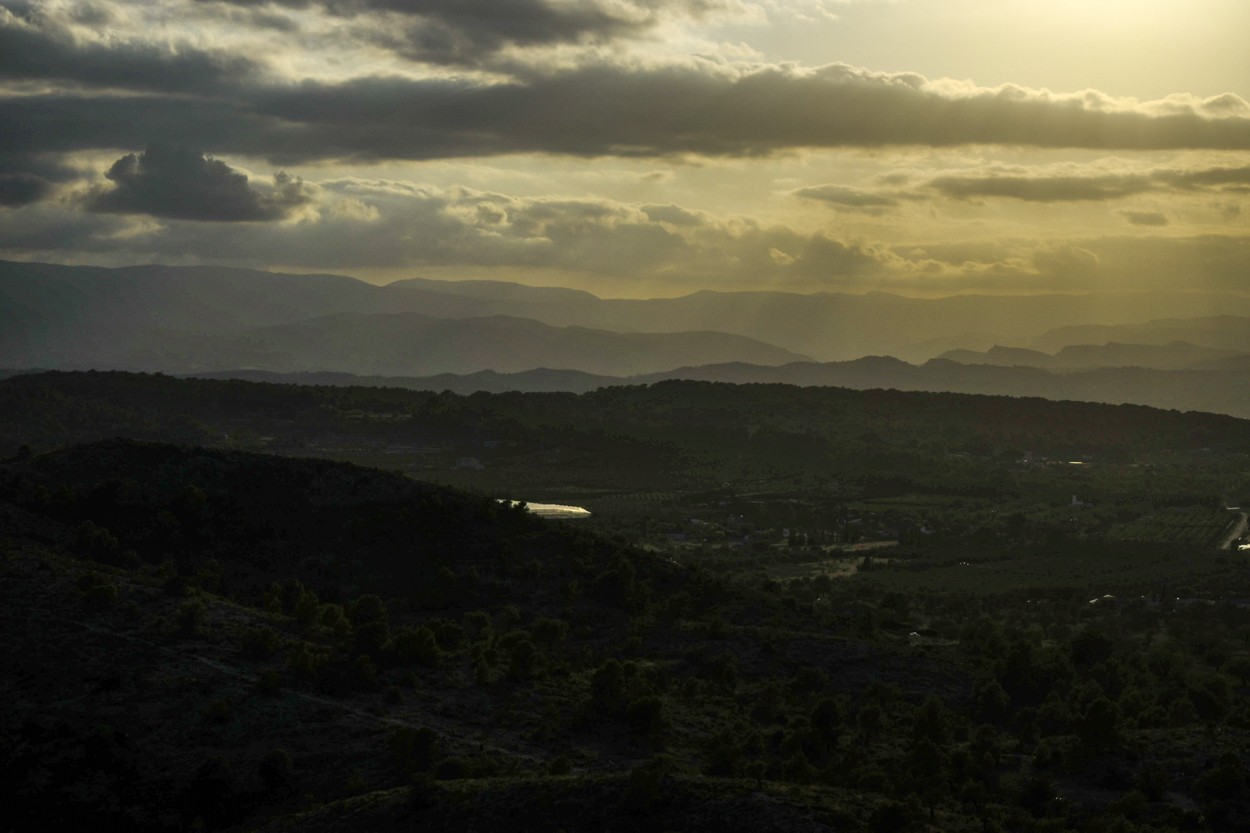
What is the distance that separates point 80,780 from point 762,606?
4078cm

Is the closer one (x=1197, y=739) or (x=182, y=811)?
(x=182, y=811)

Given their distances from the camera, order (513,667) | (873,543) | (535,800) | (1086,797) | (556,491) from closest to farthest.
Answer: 1. (535,800)
2. (1086,797)
3. (513,667)
4. (873,543)
5. (556,491)

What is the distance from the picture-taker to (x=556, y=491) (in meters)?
154

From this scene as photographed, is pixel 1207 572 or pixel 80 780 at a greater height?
pixel 80 780

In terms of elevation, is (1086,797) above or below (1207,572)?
above

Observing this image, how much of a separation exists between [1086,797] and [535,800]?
20.2 m

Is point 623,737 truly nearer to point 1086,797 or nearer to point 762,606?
point 1086,797

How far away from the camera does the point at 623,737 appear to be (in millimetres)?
46312

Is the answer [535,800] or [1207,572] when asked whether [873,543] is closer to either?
[1207,572]

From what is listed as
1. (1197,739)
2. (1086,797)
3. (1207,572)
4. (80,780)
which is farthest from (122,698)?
(1207,572)

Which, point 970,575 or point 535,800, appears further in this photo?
point 970,575

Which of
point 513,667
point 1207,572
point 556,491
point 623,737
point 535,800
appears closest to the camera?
point 535,800

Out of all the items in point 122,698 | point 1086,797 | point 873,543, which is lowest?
point 873,543

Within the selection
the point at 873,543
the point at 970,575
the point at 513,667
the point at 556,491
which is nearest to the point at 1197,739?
the point at 513,667
